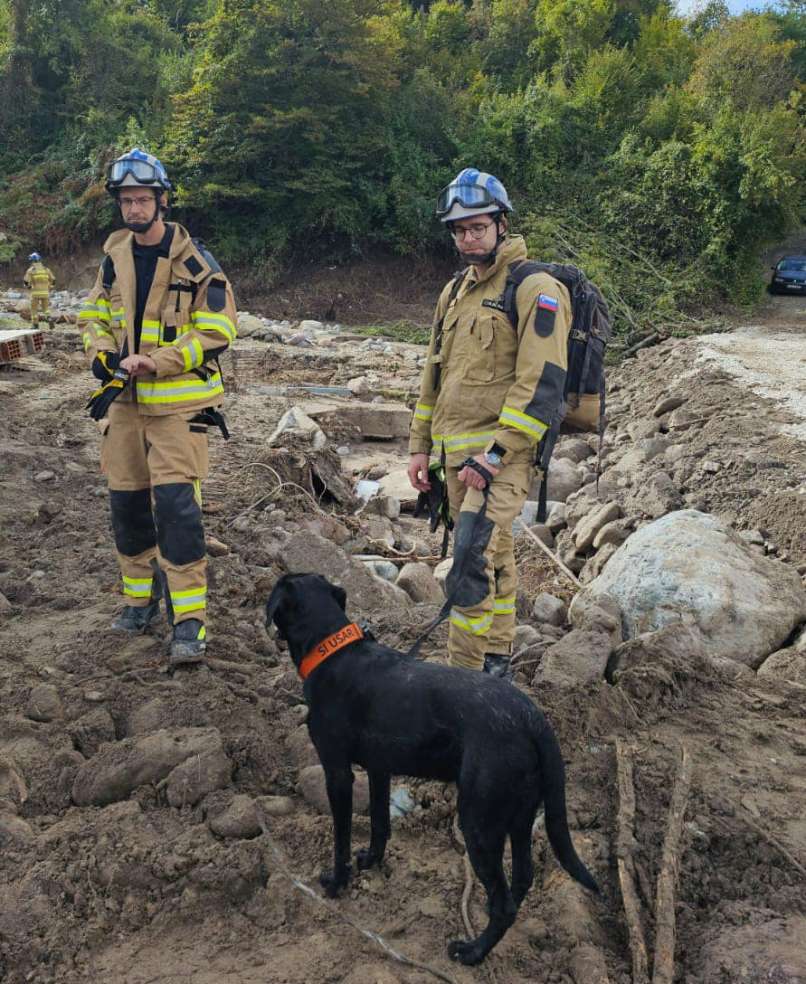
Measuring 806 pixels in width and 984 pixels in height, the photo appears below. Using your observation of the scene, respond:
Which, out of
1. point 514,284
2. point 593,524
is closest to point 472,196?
point 514,284

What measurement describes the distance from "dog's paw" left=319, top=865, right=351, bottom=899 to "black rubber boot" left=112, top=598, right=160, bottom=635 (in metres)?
2.03

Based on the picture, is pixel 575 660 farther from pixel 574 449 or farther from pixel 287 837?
pixel 574 449

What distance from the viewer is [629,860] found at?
2861 mm

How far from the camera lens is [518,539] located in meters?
7.59

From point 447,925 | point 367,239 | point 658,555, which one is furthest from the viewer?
point 367,239

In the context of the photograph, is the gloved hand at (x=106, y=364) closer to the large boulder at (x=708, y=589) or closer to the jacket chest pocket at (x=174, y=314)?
the jacket chest pocket at (x=174, y=314)

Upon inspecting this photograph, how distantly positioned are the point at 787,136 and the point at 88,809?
26125mm

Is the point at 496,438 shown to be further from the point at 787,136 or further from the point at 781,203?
the point at 787,136

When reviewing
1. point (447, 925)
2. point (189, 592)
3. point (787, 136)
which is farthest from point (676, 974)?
point (787, 136)

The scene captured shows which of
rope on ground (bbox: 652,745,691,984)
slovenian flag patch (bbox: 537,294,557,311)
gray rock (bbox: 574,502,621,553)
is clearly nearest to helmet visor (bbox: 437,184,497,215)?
slovenian flag patch (bbox: 537,294,557,311)

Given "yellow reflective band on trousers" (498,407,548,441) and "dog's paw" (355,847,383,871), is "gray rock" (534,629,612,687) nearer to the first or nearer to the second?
"yellow reflective band on trousers" (498,407,548,441)

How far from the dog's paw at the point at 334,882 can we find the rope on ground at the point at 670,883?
979mm

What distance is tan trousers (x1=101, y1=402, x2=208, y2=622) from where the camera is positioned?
4039 millimetres

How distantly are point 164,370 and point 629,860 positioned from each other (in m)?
2.80
